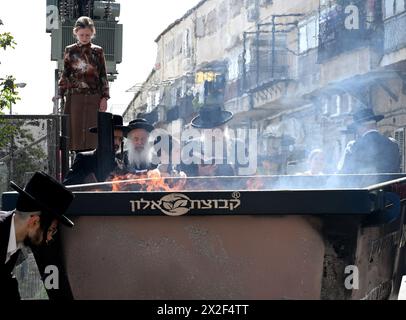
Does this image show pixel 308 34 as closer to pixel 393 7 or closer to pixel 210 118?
pixel 393 7

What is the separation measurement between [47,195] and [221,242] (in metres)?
1.01

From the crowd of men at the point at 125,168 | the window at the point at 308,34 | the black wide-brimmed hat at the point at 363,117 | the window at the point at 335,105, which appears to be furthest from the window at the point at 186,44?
the black wide-brimmed hat at the point at 363,117

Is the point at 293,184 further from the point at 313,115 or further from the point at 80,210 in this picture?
the point at 313,115

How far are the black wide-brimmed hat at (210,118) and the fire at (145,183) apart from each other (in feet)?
9.69

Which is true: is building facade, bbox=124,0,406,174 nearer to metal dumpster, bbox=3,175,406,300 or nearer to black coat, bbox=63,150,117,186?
black coat, bbox=63,150,117,186

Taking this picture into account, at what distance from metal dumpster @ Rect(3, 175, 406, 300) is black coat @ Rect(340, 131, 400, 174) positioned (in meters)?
4.21

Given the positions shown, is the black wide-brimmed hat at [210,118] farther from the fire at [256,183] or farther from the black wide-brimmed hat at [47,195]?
the black wide-brimmed hat at [47,195]

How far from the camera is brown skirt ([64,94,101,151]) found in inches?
427

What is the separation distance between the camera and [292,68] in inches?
1817

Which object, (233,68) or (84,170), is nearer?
(84,170)

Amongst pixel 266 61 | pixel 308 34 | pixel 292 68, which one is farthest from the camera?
pixel 266 61

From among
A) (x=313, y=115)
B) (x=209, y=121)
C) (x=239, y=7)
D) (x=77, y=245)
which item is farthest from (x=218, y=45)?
(x=77, y=245)

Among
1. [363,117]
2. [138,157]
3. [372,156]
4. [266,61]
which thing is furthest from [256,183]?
[266,61]

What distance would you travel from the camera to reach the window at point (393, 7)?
99.9 feet
